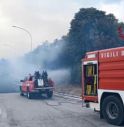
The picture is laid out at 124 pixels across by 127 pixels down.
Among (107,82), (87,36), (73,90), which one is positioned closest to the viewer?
(107,82)

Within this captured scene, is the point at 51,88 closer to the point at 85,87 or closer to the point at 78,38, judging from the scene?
the point at 78,38

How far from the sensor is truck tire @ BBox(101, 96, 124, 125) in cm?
1306

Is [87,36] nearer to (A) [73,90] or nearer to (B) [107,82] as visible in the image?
(A) [73,90]

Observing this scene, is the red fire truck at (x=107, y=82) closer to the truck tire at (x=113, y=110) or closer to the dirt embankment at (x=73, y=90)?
the truck tire at (x=113, y=110)

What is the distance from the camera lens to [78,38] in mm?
38344

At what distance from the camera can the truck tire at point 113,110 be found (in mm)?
13062

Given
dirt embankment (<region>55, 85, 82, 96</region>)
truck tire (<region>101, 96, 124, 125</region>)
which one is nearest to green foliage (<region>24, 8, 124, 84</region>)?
dirt embankment (<region>55, 85, 82, 96</region>)

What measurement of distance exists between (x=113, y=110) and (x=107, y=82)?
102 cm

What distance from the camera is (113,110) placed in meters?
13.7

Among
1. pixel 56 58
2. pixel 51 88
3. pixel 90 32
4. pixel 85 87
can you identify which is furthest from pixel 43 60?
pixel 85 87

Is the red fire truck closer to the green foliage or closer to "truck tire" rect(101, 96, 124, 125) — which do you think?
"truck tire" rect(101, 96, 124, 125)

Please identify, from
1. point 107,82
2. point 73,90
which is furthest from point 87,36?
point 107,82

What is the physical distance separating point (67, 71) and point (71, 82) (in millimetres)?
1820

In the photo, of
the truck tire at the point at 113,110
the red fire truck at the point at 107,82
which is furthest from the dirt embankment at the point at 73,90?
the truck tire at the point at 113,110
